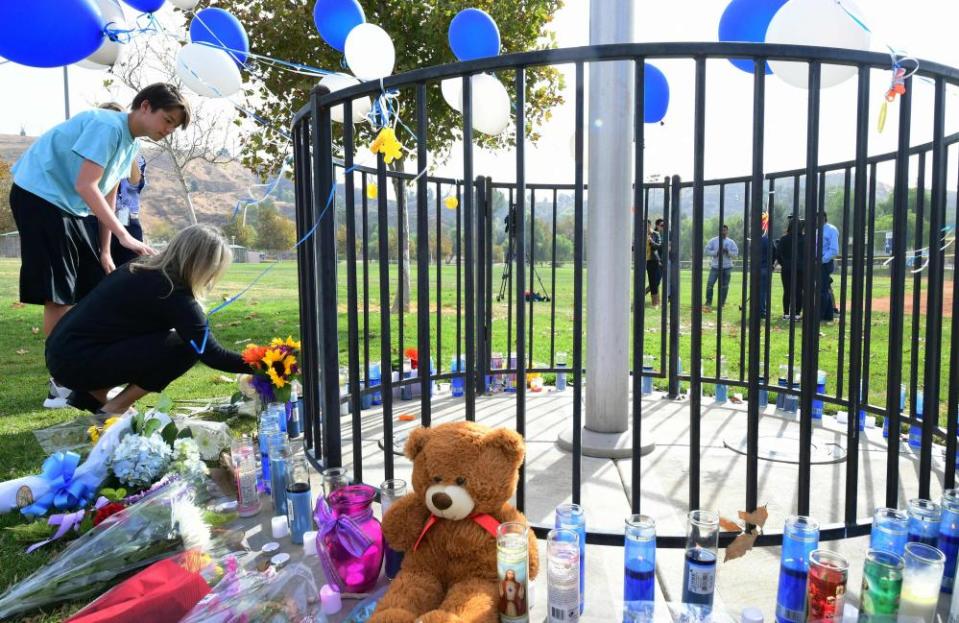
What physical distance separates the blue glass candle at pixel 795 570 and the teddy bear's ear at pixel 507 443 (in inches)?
27.8

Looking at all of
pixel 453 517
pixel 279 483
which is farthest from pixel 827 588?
pixel 279 483

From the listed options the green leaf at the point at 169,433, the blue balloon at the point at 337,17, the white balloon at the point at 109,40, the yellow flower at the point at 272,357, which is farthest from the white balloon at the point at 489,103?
the green leaf at the point at 169,433

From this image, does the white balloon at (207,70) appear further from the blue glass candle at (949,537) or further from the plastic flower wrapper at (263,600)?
the blue glass candle at (949,537)

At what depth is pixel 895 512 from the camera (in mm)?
1583

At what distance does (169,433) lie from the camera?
2373 mm

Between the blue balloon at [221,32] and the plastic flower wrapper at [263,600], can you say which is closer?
the plastic flower wrapper at [263,600]

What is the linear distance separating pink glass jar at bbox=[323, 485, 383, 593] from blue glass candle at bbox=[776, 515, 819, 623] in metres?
1.07

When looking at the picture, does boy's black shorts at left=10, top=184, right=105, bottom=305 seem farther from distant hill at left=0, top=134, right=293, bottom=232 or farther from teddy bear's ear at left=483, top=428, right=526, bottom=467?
distant hill at left=0, top=134, right=293, bottom=232

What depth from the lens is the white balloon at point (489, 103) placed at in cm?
374

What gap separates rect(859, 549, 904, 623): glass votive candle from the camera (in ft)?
4.30

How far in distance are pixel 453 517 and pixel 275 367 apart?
161cm

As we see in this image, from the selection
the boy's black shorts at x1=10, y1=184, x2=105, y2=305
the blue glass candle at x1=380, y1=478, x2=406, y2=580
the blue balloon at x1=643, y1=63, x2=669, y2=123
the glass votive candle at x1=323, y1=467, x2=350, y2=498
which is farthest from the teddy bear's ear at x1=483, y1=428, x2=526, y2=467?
the blue balloon at x1=643, y1=63, x2=669, y2=123

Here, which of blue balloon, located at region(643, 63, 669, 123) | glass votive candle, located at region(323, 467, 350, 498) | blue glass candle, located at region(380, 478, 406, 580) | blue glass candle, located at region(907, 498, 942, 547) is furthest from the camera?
blue balloon, located at region(643, 63, 669, 123)

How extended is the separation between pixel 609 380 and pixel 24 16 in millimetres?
2985
